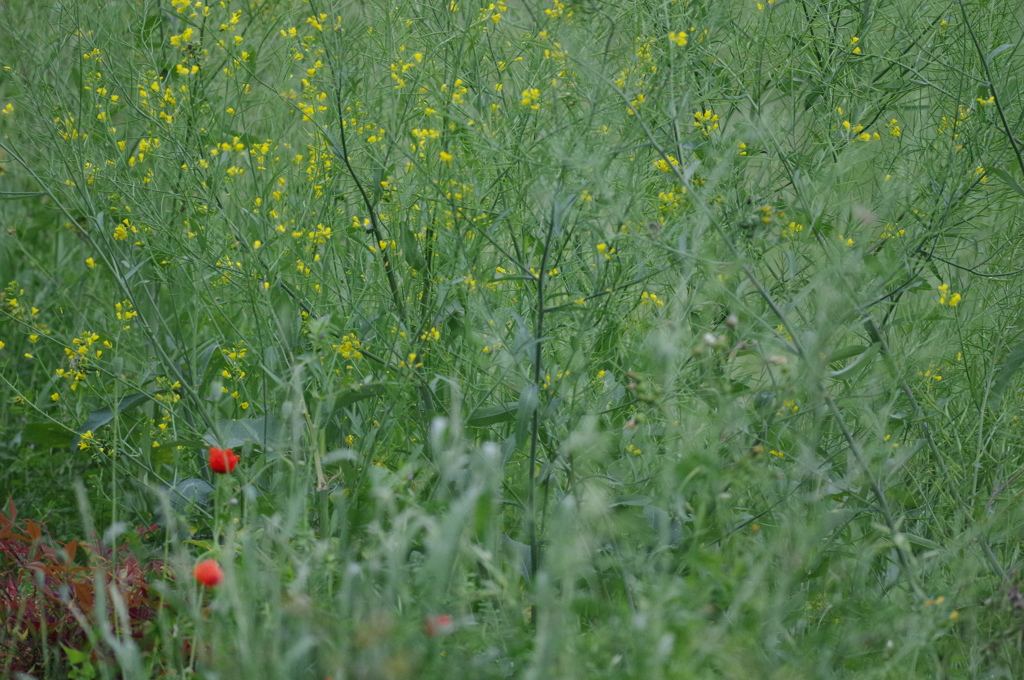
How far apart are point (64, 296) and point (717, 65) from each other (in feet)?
6.85

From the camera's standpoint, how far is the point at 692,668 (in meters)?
1.18

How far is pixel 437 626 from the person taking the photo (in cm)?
120

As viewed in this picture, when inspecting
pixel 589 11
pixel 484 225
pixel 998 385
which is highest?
pixel 589 11

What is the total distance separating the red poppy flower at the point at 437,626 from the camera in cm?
120

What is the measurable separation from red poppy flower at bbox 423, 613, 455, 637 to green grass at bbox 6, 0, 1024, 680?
0.13ft

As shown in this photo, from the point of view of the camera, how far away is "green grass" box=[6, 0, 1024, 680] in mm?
1507

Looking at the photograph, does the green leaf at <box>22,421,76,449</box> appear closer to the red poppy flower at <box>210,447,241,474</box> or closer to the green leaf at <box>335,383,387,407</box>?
the green leaf at <box>335,383,387,407</box>

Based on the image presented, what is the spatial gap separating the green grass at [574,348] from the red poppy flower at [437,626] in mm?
39

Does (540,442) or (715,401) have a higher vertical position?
(715,401)

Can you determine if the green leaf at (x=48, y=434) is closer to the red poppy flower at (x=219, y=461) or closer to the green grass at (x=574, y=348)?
the green grass at (x=574, y=348)

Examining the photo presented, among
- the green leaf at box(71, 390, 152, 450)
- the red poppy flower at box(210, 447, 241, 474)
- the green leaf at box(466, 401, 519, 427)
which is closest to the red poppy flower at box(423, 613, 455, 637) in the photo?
the red poppy flower at box(210, 447, 241, 474)

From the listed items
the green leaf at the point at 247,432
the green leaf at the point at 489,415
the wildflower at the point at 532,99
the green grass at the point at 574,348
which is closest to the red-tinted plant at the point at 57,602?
the green grass at the point at 574,348

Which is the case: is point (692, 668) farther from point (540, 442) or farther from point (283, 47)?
point (283, 47)

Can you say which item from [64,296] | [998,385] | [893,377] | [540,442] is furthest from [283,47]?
[998,385]
